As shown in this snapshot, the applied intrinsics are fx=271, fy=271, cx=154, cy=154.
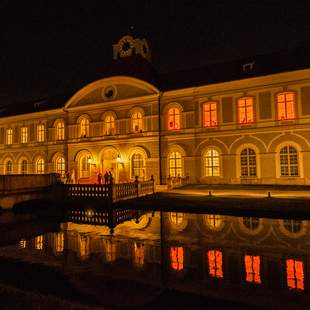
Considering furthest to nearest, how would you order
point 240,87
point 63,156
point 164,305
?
point 63,156 → point 240,87 → point 164,305

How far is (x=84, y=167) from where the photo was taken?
27375 mm

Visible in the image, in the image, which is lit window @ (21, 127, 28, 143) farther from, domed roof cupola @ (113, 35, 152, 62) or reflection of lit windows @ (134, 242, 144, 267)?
reflection of lit windows @ (134, 242, 144, 267)

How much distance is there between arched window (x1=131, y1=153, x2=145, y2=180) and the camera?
80.0 ft

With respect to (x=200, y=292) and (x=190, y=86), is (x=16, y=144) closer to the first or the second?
(x=190, y=86)

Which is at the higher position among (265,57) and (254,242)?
(265,57)

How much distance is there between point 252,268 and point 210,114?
18.5 metres

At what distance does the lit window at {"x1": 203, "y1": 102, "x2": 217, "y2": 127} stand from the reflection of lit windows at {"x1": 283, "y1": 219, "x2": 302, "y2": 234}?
1361 cm

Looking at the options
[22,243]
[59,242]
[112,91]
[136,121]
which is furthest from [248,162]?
[22,243]

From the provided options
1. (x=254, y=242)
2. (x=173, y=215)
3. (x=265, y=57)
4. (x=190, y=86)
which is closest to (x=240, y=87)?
(x=190, y=86)

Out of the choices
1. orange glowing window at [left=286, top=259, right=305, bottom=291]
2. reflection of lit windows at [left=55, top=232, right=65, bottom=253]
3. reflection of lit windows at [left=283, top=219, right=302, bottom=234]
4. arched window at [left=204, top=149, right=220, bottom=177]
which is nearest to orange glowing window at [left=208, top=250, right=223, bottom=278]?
orange glowing window at [left=286, top=259, right=305, bottom=291]

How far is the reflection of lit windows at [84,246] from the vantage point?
6.56 meters

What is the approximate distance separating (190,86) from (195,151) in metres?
5.59

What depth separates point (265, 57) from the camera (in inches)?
981

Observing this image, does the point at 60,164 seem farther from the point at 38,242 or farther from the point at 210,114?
the point at 38,242
